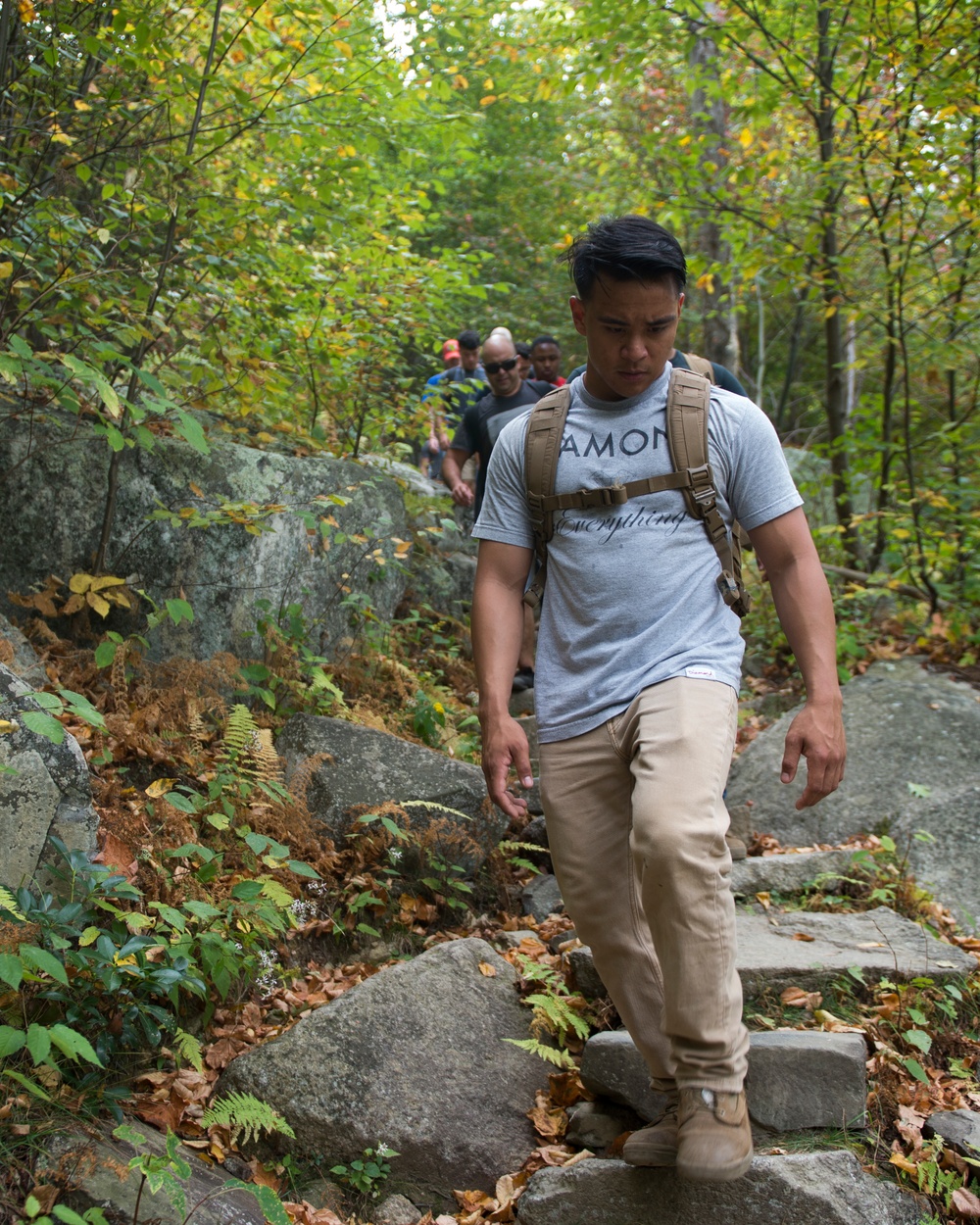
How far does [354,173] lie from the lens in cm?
678

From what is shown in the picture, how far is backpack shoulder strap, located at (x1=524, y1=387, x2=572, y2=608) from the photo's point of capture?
3.17 m

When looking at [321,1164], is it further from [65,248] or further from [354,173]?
[354,173]

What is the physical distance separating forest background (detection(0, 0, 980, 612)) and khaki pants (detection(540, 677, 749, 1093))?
8.16 feet

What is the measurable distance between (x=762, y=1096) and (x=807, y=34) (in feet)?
30.8

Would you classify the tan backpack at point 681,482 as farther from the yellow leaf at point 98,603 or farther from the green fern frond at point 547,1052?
the yellow leaf at point 98,603

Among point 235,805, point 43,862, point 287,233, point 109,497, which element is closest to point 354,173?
point 287,233

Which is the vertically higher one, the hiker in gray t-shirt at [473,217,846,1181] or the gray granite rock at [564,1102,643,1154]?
the hiker in gray t-shirt at [473,217,846,1181]

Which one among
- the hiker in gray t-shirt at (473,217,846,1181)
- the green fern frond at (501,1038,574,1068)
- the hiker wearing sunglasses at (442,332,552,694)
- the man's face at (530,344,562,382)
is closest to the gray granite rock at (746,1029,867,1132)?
the hiker in gray t-shirt at (473,217,846,1181)

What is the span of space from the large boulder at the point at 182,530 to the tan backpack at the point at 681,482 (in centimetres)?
298

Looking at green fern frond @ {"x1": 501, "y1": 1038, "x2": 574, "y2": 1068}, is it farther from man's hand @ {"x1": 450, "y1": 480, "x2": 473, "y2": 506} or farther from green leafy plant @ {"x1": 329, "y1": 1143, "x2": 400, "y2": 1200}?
man's hand @ {"x1": 450, "y1": 480, "x2": 473, "y2": 506}

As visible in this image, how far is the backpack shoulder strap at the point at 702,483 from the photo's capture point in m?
2.99

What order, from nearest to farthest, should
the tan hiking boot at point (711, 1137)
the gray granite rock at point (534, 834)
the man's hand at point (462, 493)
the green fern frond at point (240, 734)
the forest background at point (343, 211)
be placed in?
the tan hiking boot at point (711, 1137) → the green fern frond at point (240, 734) → the forest background at point (343, 211) → the gray granite rock at point (534, 834) → the man's hand at point (462, 493)

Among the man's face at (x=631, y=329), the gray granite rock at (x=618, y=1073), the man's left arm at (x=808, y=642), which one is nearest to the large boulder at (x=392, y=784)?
the gray granite rock at (x=618, y=1073)

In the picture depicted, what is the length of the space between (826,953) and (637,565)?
2.22 metres
